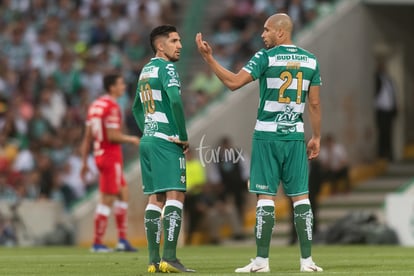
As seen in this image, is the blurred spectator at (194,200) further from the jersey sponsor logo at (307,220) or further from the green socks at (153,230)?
the jersey sponsor logo at (307,220)

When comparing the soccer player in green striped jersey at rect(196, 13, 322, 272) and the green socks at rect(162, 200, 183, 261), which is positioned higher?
the soccer player in green striped jersey at rect(196, 13, 322, 272)

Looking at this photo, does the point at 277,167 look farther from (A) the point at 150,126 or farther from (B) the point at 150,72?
(B) the point at 150,72

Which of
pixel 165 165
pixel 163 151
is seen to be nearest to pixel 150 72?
pixel 163 151

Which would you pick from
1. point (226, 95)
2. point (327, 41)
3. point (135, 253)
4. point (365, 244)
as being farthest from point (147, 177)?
point (327, 41)

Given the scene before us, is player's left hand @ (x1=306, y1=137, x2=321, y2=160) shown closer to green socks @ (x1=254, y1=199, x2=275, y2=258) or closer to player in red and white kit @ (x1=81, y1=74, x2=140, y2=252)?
green socks @ (x1=254, y1=199, x2=275, y2=258)

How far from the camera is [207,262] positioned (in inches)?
653

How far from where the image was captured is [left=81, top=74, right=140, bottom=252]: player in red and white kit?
2006 cm

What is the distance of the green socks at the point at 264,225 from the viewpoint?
45.8ft

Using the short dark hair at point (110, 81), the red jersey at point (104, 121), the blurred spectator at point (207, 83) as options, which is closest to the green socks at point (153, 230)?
the red jersey at point (104, 121)

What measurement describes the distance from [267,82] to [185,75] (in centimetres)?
1585

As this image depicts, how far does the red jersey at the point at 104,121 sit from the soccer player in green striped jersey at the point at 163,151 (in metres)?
5.52

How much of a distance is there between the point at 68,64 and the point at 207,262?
47.6ft

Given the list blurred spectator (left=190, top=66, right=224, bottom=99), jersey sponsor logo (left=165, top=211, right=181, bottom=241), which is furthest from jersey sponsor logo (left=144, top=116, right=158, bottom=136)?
blurred spectator (left=190, top=66, right=224, bottom=99)

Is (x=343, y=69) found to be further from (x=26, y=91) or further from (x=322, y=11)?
(x=26, y=91)
